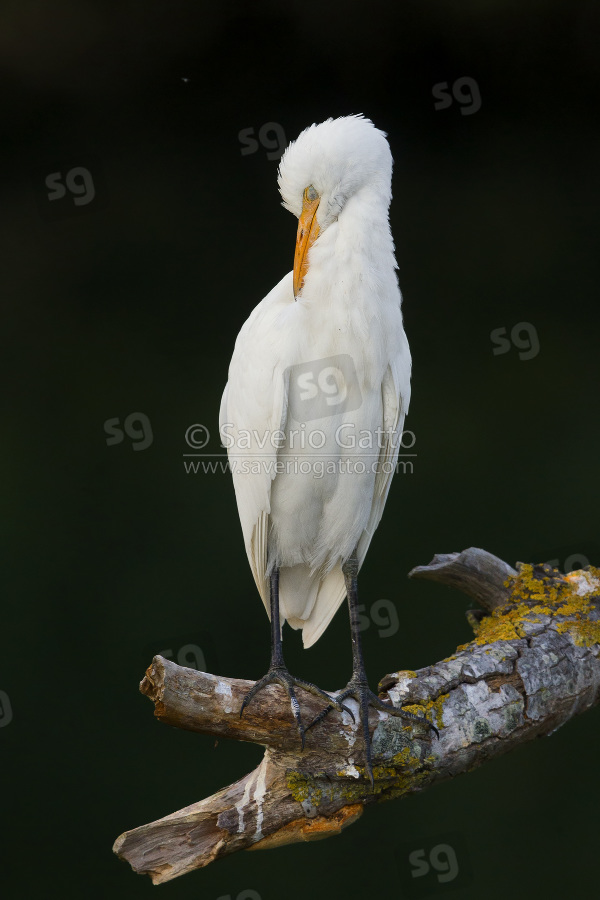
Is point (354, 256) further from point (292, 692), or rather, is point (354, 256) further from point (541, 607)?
point (541, 607)

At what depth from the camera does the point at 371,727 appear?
183 centimetres

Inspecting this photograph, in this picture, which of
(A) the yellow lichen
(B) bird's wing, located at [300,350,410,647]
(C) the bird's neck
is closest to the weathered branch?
(A) the yellow lichen

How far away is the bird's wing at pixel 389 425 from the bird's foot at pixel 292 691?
0.43m

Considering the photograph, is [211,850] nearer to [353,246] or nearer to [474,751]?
[474,751]

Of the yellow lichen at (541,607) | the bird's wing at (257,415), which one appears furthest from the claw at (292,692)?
the yellow lichen at (541,607)

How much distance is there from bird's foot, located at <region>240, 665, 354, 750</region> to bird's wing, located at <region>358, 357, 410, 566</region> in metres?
0.43

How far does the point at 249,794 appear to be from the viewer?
1709mm

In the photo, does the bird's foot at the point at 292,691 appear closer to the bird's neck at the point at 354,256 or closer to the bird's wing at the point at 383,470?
the bird's wing at the point at 383,470

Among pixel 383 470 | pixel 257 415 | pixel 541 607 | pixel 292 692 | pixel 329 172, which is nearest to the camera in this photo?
pixel 292 692

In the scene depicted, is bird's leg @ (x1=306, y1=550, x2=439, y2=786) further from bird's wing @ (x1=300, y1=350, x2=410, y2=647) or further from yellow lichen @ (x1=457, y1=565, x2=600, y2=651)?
yellow lichen @ (x1=457, y1=565, x2=600, y2=651)

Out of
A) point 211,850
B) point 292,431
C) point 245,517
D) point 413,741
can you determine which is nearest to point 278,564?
point 245,517

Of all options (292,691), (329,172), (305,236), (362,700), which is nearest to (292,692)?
(292,691)

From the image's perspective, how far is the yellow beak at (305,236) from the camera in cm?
194

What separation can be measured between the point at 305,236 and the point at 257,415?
0.42 metres
